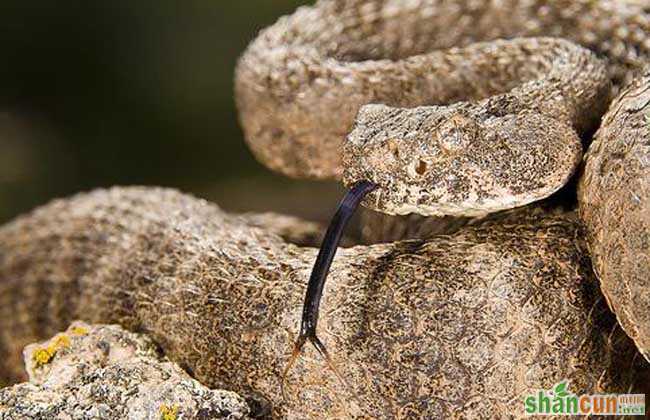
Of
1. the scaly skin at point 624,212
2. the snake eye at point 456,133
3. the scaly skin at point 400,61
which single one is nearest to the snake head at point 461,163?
the snake eye at point 456,133

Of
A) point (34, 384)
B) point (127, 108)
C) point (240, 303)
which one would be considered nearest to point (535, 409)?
point (240, 303)

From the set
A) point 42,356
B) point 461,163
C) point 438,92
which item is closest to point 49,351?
point 42,356

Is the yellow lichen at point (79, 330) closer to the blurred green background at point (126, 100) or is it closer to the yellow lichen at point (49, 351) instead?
the yellow lichen at point (49, 351)

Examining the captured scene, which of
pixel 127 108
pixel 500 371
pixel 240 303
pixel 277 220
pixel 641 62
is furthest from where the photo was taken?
pixel 127 108

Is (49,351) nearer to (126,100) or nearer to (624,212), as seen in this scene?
(624,212)

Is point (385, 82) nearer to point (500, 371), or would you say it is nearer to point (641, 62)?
point (641, 62)

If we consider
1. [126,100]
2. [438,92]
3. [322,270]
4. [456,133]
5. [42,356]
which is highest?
[456,133]
